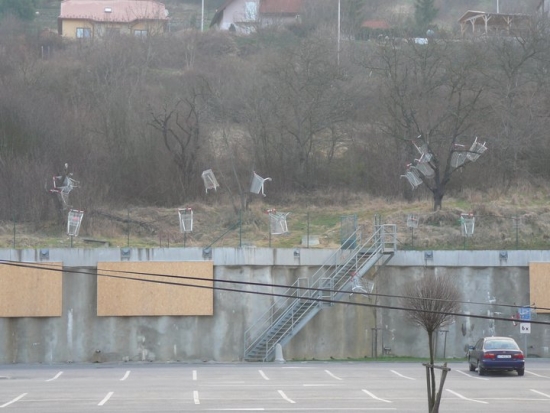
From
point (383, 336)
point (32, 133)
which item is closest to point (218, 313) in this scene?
point (383, 336)

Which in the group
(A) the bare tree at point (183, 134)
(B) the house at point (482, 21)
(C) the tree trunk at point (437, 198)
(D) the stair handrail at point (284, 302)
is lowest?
(D) the stair handrail at point (284, 302)

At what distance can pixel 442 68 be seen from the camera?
64562mm

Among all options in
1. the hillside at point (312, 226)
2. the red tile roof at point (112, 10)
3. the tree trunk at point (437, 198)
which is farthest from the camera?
the red tile roof at point (112, 10)

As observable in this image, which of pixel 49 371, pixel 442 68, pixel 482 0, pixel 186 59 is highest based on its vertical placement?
pixel 482 0

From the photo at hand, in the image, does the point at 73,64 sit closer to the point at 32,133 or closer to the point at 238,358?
the point at 32,133

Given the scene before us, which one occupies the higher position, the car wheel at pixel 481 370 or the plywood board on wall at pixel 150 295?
the plywood board on wall at pixel 150 295

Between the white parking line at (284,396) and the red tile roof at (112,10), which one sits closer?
the white parking line at (284,396)

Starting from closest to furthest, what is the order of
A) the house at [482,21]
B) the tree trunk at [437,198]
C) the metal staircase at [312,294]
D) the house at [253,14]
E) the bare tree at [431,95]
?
the metal staircase at [312,294]
the tree trunk at [437,198]
the bare tree at [431,95]
the house at [482,21]
the house at [253,14]

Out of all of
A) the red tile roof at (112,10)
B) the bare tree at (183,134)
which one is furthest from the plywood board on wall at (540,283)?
the red tile roof at (112,10)

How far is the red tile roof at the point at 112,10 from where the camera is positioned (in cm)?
10344

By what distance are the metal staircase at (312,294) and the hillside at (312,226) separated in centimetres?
344

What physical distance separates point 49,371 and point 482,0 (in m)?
105

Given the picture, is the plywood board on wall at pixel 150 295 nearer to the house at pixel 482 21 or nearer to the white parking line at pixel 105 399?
the white parking line at pixel 105 399

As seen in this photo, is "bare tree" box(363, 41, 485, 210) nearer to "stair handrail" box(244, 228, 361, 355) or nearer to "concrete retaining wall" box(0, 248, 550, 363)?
"concrete retaining wall" box(0, 248, 550, 363)
